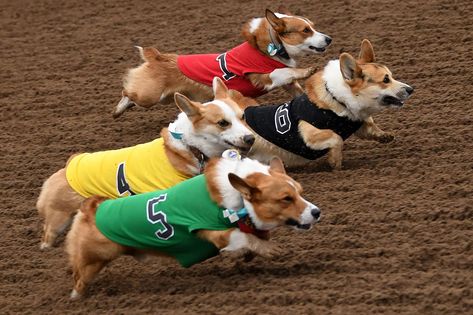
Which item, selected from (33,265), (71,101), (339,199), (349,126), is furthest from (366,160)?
(71,101)

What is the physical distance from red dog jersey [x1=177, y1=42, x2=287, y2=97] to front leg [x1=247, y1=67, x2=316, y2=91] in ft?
0.16

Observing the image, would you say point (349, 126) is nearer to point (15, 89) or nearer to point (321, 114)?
point (321, 114)

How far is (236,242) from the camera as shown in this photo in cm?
628

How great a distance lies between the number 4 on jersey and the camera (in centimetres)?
743

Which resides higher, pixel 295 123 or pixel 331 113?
pixel 331 113

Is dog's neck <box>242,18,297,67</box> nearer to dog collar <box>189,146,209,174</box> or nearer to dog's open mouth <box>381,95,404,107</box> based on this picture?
dog's open mouth <box>381,95,404,107</box>

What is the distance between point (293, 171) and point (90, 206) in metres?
2.33

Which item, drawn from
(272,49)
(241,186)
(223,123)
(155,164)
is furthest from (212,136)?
(272,49)

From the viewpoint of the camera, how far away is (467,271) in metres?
6.04

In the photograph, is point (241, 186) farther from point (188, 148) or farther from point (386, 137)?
point (386, 137)

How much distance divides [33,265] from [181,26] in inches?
210

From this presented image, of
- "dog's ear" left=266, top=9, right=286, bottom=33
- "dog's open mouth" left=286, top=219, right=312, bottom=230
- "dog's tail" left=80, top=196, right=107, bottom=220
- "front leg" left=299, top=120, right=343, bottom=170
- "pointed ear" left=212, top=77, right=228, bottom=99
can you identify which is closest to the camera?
"dog's open mouth" left=286, top=219, right=312, bottom=230

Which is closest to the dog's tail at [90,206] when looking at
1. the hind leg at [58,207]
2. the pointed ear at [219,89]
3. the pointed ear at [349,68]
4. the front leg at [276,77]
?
the hind leg at [58,207]

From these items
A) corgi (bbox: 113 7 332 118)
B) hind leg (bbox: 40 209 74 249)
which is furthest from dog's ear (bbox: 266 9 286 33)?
hind leg (bbox: 40 209 74 249)
